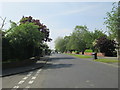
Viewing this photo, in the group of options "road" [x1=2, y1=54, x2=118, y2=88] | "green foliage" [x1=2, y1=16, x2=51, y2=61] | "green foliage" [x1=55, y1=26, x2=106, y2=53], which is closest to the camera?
"road" [x1=2, y1=54, x2=118, y2=88]

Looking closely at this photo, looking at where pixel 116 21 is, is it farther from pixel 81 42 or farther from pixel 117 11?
pixel 81 42

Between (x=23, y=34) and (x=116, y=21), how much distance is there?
1205cm

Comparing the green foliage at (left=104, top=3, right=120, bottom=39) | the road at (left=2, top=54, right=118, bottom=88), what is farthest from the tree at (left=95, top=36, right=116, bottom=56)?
the road at (left=2, top=54, right=118, bottom=88)

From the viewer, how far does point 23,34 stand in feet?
59.3

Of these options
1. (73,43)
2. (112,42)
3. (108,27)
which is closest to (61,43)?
(73,43)

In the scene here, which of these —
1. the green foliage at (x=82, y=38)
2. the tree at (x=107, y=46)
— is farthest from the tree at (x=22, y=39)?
the green foliage at (x=82, y=38)

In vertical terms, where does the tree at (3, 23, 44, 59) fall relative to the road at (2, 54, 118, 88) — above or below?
above

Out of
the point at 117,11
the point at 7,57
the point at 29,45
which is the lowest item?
the point at 7,57

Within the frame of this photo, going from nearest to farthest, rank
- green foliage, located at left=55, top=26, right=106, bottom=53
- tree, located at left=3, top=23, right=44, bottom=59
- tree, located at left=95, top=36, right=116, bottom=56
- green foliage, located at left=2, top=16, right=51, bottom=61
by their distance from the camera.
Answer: green foliage, located at left=2, top=16, right=51, bottom=61 → tree, located at left=3, top=23, right=44, bottom=59 → tree, located at left=95, top=36, right=116, bottom=56 → green foliage, located at left=55, top=26, right=106, bottom=53

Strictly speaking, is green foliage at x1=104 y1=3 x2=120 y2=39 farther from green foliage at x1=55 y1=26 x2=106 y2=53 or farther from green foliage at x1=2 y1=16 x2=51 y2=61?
green foliage at x1=55 y1=26 x2=106 y2=53

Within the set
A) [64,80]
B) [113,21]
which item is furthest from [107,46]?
[64,80]

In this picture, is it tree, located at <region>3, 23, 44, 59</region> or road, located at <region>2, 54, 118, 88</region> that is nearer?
road, located at <region>2, 54, 118, 88</region>

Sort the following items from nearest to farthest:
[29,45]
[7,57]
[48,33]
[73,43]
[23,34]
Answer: [7,57]
[23,34]
[29,45]
[48,33]
[73,43]

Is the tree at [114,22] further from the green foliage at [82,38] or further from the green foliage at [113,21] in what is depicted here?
the green foliage at [82,38]
